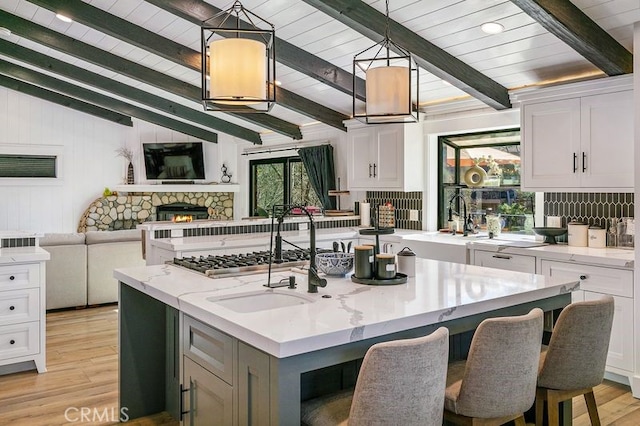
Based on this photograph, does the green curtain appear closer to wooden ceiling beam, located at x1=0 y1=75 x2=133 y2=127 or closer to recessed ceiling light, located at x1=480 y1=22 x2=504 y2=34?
recessed ceiling light, located at x1=480 y1=22 x2=504 y2=34

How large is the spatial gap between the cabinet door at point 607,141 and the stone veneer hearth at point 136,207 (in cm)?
665

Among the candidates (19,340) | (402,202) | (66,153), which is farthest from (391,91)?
(66,153)

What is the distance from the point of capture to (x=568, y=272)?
13.1 feet

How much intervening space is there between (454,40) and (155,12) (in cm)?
255

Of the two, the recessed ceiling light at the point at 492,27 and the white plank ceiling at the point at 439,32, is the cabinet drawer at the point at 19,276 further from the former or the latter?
the recessed ceiling light at the point at 492,27

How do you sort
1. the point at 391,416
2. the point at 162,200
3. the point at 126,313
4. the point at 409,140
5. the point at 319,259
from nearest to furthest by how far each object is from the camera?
1. the point at 391,416
2. the point at 319,259
3. the point at 126,313
4. the point at 409,140
5. the point at 162,200

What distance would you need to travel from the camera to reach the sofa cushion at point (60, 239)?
581 centimetres

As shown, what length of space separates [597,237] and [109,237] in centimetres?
501

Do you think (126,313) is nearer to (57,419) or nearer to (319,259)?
(57,419)

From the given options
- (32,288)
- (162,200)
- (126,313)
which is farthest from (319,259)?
(162,200)

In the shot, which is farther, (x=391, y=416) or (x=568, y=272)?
(x=568, y=272)

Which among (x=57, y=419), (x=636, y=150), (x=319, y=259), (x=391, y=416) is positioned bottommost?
(x=57, y=419)

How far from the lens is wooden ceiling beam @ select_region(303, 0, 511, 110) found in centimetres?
371

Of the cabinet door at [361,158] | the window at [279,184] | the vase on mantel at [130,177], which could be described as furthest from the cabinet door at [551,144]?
the vase on mantel at [130,177]
